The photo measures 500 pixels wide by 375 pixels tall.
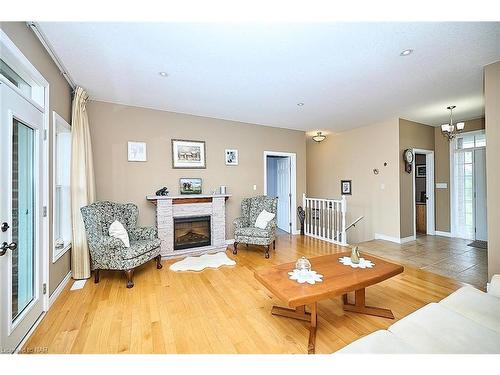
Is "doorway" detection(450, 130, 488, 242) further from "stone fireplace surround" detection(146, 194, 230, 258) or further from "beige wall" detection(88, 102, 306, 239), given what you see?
"stone fireplace surround" detection(146, 194, 230, 258)

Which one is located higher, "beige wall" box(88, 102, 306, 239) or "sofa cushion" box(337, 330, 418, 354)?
"beige wall" box(88, 102, 306, 239)

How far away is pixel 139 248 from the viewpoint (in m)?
2.80

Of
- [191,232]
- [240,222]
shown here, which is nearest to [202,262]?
[191,232]

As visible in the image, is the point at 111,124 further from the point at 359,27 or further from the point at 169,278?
the point at 359,27

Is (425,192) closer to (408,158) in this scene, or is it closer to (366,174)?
(408,158)

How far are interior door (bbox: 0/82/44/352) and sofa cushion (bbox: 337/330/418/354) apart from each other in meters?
2.18

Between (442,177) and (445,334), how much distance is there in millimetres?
5424

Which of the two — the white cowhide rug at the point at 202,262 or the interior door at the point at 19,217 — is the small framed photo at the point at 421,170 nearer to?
the white cowhide rug at the point at 202,262

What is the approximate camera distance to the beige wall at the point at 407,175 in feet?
14.9

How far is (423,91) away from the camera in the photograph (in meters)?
3.16

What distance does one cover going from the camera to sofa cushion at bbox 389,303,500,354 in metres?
1.13

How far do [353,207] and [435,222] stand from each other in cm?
198

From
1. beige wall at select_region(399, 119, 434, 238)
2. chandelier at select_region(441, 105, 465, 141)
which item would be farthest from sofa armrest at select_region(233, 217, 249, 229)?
chandelier at select_region(441, 105, 465, 141)

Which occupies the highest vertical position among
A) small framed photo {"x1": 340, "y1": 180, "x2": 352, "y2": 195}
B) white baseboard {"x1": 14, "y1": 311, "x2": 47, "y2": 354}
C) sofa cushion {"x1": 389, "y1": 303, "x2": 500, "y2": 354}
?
small framed photo {"x1": 340, "y1": 180, "x2": 352, "y2": 195}
